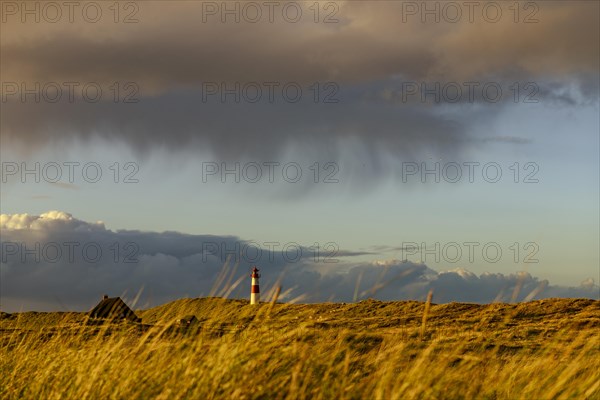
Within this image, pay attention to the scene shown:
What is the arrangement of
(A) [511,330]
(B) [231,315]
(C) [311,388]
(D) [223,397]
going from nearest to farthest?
(D) [223,397] < (C) [311,388] < (B) [231,315] < (A) [511,330]

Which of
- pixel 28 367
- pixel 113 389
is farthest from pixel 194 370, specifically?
pixel 28 367

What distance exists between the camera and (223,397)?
529 cm

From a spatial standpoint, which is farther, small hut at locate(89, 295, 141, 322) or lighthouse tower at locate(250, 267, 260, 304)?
lighthouse tower at locate(250, 267, 260, 304)

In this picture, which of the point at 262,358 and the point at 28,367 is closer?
the point at 262,358

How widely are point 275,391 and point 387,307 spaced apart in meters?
16.2

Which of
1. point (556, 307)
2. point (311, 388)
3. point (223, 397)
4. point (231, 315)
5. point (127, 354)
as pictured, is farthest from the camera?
point (556, 307)

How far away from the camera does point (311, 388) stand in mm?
5754

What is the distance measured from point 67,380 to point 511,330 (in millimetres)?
12313

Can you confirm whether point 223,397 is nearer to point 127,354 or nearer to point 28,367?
point 127,354

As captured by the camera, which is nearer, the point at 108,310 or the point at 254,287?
the point at 108,310

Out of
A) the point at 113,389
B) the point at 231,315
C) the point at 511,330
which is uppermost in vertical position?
the point at 231,315

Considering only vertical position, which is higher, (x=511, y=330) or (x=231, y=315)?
(x=231, y=315)

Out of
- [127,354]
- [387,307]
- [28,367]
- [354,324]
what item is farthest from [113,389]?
[387,307]

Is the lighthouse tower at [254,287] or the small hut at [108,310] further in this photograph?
the lighthouse tower at [254,287]
